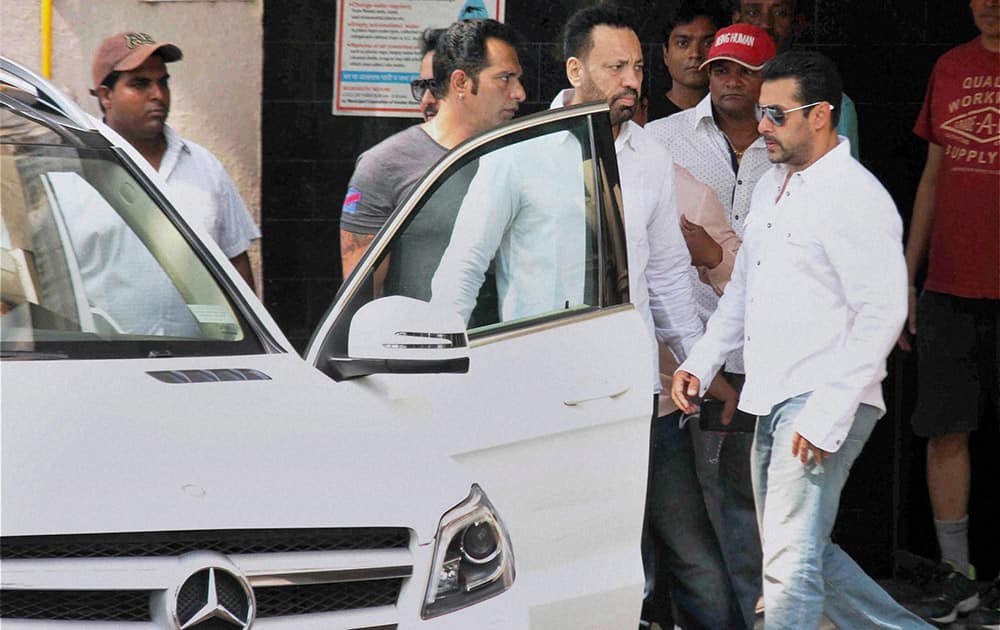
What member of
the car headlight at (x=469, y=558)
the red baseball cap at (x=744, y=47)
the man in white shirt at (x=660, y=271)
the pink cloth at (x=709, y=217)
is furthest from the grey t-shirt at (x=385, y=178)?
the car headlight at (x=469, y=558)

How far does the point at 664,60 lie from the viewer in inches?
274

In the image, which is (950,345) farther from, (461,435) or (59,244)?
(59,244)

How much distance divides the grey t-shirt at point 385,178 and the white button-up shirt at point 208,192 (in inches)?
33.4

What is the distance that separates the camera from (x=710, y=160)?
6270 mm

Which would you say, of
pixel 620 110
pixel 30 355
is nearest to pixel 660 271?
pixel 620 110

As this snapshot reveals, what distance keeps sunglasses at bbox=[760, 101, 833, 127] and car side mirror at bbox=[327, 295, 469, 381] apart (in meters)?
1.75

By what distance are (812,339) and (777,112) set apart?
731 millimetres

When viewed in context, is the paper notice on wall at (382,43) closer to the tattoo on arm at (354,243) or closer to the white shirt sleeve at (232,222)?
the white shirt sleeve at (232,222)

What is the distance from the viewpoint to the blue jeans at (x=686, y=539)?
18.7 ft

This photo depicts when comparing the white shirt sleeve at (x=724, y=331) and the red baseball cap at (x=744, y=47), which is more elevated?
the red baseball cap at (x=744, y=47)

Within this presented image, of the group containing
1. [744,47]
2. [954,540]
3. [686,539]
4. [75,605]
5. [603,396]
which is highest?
[744,47]

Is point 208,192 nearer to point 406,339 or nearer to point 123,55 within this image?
point 123,55

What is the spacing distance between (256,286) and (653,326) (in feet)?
7.04

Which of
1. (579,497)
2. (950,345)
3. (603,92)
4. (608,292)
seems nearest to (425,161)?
(603,92)
